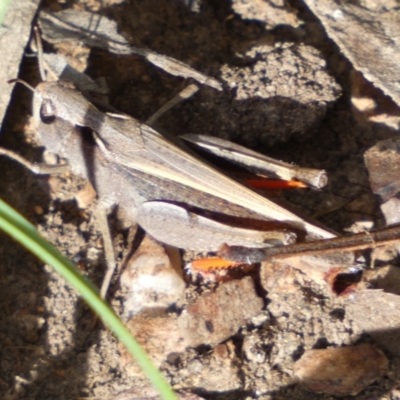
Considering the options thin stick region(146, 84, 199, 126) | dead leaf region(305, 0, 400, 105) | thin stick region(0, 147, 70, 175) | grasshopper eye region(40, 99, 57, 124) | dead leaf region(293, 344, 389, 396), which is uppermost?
dead leaf region(305, 0, 400, 105)

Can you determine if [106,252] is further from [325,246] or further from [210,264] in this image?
[325,246]

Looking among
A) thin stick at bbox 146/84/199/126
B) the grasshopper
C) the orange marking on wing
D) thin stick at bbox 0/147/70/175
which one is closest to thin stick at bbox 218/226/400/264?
the grasshopper

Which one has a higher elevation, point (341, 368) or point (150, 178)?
point (150, 178)

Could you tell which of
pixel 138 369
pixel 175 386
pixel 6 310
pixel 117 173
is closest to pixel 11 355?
pixel 6 310

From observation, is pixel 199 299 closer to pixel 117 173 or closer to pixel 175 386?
pixel 175 386

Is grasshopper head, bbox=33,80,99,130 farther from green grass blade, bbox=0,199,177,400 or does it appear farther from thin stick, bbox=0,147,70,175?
green grass blade, bbox=0,199,177,400

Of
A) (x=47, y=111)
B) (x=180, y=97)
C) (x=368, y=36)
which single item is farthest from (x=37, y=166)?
(x=368, y=36)

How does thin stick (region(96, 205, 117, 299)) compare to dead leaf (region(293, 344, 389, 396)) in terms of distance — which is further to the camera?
thin stick (region(96, 205, 117, 299))
